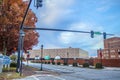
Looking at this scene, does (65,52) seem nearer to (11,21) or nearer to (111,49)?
(111,49)

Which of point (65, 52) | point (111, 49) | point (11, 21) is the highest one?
point (111, 49)

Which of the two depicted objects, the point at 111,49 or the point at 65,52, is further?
the point at 65,52

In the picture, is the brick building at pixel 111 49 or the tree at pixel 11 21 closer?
the tree at pixel 11 21

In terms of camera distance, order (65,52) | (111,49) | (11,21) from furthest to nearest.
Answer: (65,52)
(111,49)
(11,21)

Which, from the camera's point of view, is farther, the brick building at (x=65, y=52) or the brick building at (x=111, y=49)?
the brick building at (x=65, y=52)

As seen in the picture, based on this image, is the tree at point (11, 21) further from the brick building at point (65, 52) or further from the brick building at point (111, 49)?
the brick building at point (65, 52)

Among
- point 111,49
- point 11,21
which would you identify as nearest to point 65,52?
point 111,49

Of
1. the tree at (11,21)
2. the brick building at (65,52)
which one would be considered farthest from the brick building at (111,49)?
the tree at (11,21)

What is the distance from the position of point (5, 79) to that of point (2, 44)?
16.3 m

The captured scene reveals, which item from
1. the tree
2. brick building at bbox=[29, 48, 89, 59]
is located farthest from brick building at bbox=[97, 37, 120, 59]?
the tree

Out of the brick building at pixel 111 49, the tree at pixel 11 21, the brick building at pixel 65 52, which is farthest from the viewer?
the brick building at pixel 65 52

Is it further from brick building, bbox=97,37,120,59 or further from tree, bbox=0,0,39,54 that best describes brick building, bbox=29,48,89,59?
tree, bbox=0,0,39,54

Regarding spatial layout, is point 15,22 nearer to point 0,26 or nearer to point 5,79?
point 0,26

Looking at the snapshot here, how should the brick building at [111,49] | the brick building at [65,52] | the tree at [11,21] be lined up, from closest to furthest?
the tree at [11,21] < the brick building at [111,49] < the brick building at [65,52]
